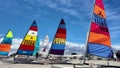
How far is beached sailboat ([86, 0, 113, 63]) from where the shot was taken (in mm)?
23922

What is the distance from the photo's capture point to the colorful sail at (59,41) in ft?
154

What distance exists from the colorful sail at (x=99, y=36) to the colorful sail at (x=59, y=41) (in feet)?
72.3

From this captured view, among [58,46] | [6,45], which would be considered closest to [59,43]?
[58,46]

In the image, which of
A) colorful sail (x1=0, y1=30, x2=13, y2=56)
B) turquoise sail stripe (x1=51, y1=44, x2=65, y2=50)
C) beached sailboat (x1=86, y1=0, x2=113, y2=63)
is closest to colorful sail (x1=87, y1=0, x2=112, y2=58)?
beached sailboat (x1=86, y1=0, x2=113, y2=63)

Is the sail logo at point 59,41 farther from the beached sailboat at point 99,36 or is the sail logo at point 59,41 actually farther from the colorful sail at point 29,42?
the beached sailboat at point 99,36

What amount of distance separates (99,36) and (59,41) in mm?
23377

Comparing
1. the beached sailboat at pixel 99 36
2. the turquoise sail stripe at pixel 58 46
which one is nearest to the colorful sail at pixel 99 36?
the beached sailboat at pixel 99 36

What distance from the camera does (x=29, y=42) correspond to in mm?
46438

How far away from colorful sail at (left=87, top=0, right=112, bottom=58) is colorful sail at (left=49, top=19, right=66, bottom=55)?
22.0m

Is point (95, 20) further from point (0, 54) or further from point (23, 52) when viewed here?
point (0, 54)

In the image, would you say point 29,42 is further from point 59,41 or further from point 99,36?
point 99,36

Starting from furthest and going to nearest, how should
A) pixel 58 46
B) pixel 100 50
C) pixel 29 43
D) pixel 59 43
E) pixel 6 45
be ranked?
pixel 6 45, pixel 59 43, pixel 58 46, pixel 29 43, pixel 100 50

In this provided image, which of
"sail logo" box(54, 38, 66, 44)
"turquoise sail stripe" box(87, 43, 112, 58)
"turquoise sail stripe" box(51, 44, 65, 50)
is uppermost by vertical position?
"sail logo" box(54, 38, 66, 44)

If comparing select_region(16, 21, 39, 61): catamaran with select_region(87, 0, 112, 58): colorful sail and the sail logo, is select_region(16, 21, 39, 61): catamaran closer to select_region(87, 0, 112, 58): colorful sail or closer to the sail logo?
the sail logo
